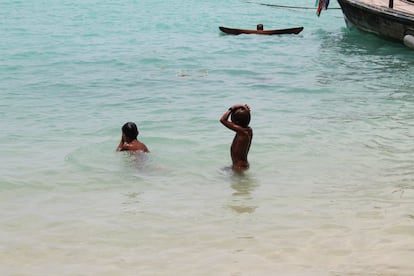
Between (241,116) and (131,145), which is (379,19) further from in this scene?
(241,116)

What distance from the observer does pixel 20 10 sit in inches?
1387

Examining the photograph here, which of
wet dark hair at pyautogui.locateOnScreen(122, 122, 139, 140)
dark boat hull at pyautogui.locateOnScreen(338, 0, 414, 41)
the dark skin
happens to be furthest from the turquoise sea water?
dark boat hull at pyautogui.locateOnScreen(338, 0, 414, 41)

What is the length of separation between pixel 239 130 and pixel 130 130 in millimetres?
1403

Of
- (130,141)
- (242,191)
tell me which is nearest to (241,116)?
(242,191)

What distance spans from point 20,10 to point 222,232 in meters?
31.7

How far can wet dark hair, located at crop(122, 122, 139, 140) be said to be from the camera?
Result: 7.90 meters

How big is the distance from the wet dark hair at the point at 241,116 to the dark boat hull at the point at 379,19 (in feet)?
38.4

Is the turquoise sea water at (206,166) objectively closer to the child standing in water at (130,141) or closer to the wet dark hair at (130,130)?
the child standing in water at (130,141)

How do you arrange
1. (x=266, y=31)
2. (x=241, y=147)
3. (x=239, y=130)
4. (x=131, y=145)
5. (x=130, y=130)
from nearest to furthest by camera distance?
(x=239, y=130) < (x=241, y=147) < (x=130, y=130) < (x=131, y=145) < (x=266, y=31)

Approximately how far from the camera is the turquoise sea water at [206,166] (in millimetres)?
5363

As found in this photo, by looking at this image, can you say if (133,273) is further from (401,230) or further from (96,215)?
(401,230)

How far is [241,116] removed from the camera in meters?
7.18

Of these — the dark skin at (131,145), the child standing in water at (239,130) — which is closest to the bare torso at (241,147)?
the child standing in water at (239,130)

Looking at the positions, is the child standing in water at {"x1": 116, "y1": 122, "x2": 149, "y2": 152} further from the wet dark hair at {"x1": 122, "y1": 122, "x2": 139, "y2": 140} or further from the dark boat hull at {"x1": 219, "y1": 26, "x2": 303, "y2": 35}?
the dark boat hull at {"x1": 219, "y1": 26, "x2": 303, "y2": 35}
